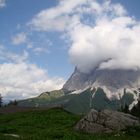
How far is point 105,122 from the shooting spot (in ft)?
146

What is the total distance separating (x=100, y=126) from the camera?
44125mm

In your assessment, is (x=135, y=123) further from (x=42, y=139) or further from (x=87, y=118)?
(x=42, y=139)

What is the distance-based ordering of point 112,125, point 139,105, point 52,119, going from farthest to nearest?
point 139,105
point 52,119
point 112,125

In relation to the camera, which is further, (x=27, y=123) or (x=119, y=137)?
(x=27, y=123)

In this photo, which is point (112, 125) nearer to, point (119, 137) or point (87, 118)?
point (87, 118)

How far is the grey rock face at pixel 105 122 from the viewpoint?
43344 mm

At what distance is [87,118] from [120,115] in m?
4.51

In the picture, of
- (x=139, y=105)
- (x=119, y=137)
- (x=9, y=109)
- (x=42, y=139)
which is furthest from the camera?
(x=139, y=105)

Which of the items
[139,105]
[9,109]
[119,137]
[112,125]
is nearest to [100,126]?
[112,125]

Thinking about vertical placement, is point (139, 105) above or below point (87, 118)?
above

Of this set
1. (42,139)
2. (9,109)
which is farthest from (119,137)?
(9,109)

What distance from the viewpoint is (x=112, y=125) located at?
4378cm

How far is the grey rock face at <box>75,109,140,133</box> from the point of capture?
142ft

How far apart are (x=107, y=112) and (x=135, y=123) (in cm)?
440
